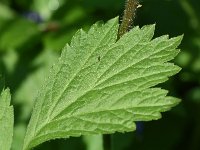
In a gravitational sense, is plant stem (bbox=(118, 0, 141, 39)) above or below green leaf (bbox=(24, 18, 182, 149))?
above

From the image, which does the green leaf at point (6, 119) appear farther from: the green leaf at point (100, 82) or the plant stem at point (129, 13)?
the plant stem at point (129, 13)

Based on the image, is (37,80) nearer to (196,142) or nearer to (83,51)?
(196,142)

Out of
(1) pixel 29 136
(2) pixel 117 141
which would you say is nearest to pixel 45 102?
(1) pixel 29 136

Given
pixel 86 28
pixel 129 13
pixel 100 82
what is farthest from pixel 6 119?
pixel 86 28

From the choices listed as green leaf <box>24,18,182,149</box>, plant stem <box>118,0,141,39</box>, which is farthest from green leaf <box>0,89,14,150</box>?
plant stem <box>118,0,141,39</box>

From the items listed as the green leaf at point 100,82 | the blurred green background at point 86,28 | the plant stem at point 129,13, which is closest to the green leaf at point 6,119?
the green leaf at point 100,82

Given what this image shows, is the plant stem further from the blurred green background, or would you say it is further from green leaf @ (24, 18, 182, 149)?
the blurred green background

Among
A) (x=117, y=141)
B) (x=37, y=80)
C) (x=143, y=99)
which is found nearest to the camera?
(x=143, y=99)
